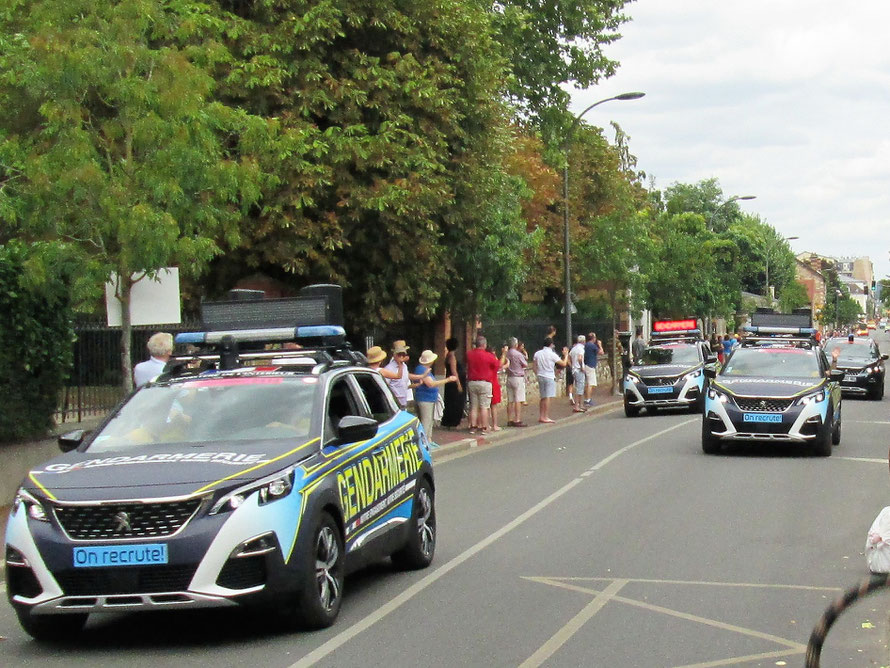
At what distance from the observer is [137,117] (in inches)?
548

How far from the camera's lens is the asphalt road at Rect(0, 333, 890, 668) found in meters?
7.09

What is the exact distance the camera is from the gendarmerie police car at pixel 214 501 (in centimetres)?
694

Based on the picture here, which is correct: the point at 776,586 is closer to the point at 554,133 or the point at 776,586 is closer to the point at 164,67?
the point at 164,67

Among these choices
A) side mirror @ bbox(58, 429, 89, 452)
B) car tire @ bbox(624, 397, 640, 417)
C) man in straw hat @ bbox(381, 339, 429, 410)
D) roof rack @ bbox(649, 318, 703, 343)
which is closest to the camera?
side mirror @ bbox(58, 429, 89, 452)

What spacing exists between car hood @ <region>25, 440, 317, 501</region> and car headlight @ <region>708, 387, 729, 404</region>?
39.6ft

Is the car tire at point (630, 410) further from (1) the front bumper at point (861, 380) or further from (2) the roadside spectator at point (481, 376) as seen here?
(1) the front bumper at point (861, 380)

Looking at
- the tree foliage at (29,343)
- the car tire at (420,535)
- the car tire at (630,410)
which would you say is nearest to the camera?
the car tire at (420,535)

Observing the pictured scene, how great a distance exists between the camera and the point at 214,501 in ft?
23.0

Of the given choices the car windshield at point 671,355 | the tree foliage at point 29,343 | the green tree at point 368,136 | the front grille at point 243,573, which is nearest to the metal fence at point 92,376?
the tree foliage at point 29,343

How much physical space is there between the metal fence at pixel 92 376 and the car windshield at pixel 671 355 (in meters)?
16.4

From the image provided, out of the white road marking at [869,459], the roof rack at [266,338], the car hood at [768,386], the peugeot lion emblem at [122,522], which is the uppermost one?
the roof rack at [266,338]

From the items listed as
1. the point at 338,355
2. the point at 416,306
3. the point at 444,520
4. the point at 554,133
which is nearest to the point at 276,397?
the point at 338,355

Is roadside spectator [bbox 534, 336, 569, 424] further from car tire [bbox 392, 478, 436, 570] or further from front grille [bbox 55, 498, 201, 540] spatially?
front grille [bbox 55, 498, 201, 540]

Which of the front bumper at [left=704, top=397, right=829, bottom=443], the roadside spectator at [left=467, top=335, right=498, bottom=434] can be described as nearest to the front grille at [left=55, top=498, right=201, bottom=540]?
the front bumper at [left=704, top=397, right=829, bottom=443]
